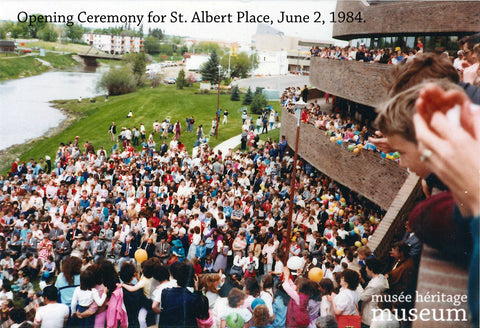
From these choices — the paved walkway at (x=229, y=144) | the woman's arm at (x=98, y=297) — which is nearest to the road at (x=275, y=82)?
the paved walkway at (x=229, y=144)

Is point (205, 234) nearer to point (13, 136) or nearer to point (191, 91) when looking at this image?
point (13, 136)

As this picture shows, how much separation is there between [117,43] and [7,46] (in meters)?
15.6

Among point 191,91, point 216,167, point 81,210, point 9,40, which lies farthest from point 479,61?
point 9,40

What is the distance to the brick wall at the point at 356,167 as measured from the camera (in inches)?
469

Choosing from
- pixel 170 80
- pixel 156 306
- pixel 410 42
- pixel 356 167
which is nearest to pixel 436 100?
pixel 156 306

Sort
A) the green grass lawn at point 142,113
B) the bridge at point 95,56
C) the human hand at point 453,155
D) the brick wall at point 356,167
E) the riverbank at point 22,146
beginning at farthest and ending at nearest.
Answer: the bridge at point 95,56
the green grass lawn at point 142,113
the riverbank at point 22,146
the brick wall at point 356,167
the human hand at point 453,155

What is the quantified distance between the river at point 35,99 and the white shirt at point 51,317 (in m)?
32.4

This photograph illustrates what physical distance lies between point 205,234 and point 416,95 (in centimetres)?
1053

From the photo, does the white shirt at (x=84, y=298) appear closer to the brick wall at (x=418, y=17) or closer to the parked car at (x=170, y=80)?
the brick wall at (x=418, y=17)

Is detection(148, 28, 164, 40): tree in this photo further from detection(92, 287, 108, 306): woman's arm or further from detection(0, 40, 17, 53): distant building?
detection(92, 287, 108, 306): woman's arm

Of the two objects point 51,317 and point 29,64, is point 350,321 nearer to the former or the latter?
point 51,317

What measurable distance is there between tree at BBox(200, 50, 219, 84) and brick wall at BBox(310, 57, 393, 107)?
34797 mm

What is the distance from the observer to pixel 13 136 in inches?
1407

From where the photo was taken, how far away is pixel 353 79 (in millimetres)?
15992
